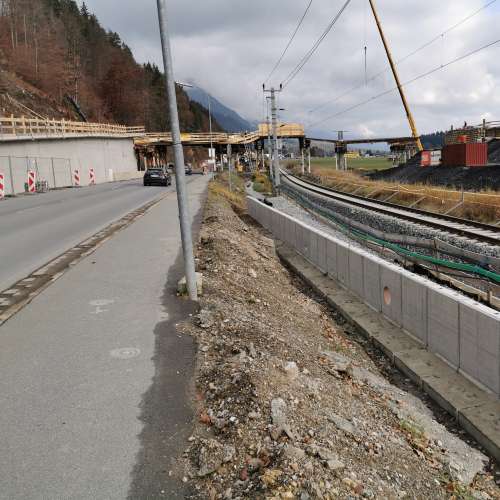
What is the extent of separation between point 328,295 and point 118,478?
24.2 ft

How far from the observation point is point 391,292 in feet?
27.4

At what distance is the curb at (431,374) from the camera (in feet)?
17.2

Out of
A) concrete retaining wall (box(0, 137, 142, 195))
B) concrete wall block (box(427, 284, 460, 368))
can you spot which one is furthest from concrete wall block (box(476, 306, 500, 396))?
concrete retaining wall (box(0, 137, 142, 195))

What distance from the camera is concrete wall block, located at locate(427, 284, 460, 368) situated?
21.0ft

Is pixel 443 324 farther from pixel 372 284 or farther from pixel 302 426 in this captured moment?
pixel 302 426

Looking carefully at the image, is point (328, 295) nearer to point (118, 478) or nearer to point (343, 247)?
point (343, 247)

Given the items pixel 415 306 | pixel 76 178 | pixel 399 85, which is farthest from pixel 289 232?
pixel 399 85

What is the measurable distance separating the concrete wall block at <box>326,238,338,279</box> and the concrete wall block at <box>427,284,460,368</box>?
4430mm

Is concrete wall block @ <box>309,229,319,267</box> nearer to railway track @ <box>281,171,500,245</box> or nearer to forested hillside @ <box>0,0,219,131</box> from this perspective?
railway track @ <box>281,171,500,245</box>

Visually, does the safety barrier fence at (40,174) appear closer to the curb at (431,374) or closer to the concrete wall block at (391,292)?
the curb at (431,374)

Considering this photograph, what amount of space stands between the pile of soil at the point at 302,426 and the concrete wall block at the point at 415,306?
82 centimetres

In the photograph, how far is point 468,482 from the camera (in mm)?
4387

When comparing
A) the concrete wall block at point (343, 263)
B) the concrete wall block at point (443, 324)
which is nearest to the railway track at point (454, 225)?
the concrete wall block at point (343, 263)

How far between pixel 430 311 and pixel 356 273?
3043 mm
